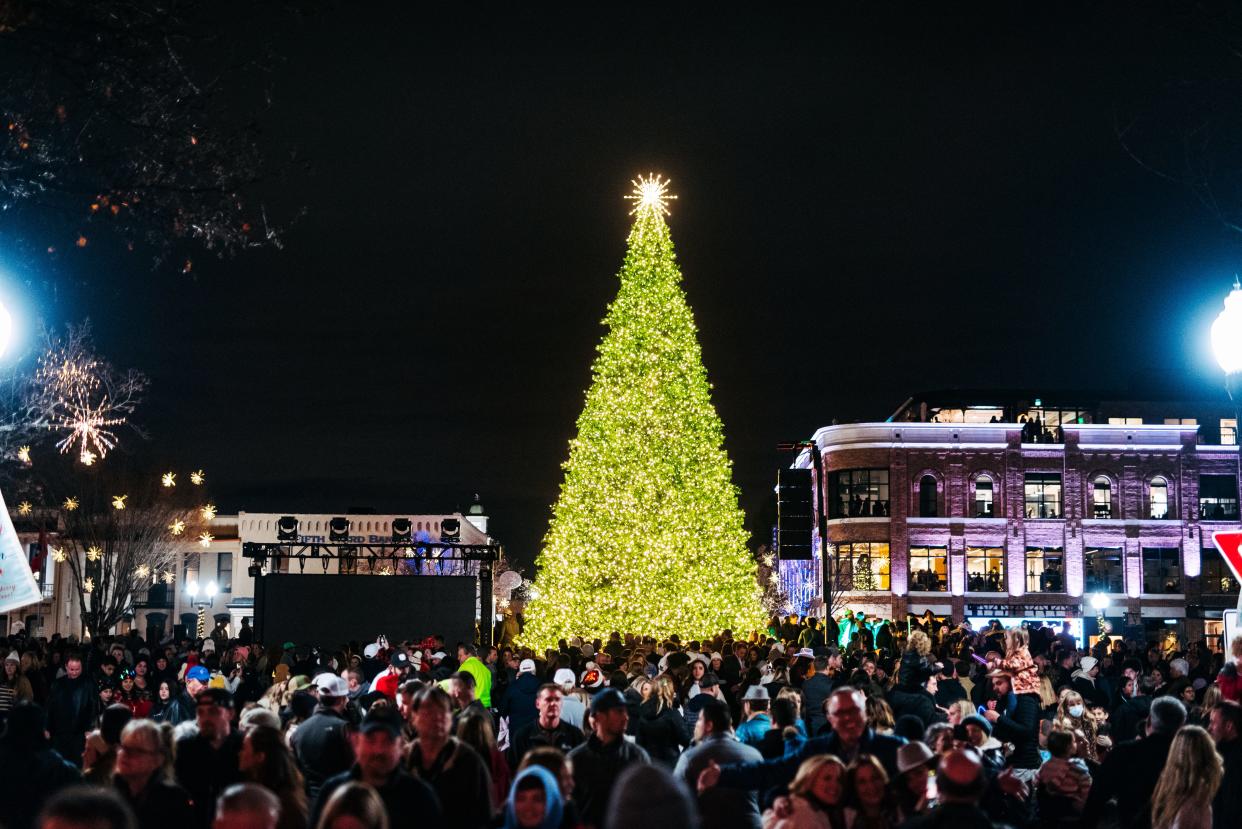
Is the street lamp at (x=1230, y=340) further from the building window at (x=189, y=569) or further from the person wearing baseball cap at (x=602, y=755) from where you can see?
the building window at (x=189, y=569)

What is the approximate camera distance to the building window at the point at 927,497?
59.3m

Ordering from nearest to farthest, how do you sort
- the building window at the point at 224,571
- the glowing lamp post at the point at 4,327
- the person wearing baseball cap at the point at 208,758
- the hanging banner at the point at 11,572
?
the hanging banner at the point at 11,572, the person wearing baseball cap at the point at 208,758, the glowing lamp post at the point at 4,327, the building window at the point at 224,571

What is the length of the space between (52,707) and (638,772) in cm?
1175

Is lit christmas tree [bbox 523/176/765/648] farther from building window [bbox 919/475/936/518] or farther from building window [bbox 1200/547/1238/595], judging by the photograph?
building window [bbox 1200/547/1238/595]

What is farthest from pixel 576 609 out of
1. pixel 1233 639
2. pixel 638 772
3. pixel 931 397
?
pixel 931 397

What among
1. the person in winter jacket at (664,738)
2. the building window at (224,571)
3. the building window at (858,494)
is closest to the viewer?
the person in winter jacket at (664,738)

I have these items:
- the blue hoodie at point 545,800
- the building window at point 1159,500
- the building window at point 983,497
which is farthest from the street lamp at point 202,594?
the blue hoodie at point 545,800

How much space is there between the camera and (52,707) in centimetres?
1398

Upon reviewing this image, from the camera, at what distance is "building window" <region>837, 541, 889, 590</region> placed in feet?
192

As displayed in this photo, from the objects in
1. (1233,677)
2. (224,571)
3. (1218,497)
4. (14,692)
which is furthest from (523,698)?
(224,571)

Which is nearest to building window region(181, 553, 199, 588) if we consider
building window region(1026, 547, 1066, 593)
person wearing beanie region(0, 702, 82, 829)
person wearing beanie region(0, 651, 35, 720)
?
building window region(1026, 547, 1066, 593)

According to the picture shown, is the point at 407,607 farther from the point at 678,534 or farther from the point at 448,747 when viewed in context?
the point at 448,747

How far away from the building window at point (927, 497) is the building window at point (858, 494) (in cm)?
157

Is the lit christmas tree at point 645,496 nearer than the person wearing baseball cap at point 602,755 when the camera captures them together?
No
